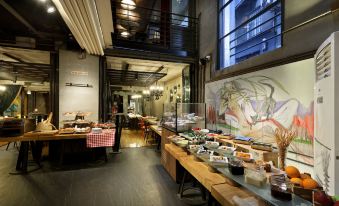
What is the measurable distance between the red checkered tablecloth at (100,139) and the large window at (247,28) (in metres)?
3.24

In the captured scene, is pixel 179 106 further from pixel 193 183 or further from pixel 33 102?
pixel 33 102

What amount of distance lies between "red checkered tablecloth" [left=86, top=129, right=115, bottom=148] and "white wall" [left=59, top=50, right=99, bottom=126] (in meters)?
1.50

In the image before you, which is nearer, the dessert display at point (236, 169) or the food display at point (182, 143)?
the dessert display at point (236, 169)

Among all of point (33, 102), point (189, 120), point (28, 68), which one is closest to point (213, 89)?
point (189, 120)

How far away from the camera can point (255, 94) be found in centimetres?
305

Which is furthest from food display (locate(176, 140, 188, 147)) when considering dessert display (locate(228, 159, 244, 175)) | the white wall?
the white wall

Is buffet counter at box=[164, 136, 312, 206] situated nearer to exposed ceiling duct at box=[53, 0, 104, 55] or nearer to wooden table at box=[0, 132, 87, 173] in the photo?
exposed ceiling duct at box=[53, 0, 104, 55]

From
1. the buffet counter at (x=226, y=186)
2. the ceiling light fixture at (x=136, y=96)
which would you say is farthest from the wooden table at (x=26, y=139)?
the ceiling light fixture at (x=136, y=96)

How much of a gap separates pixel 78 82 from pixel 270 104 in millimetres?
4847

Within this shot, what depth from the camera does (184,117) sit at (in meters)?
3.67

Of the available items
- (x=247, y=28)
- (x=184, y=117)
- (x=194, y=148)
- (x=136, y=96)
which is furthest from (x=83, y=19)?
(x=136, y=96)

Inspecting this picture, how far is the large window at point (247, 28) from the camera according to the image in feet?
9.85

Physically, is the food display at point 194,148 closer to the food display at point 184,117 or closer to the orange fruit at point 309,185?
the food display at point 184,117

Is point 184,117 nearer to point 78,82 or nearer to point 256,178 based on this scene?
point 256,178
